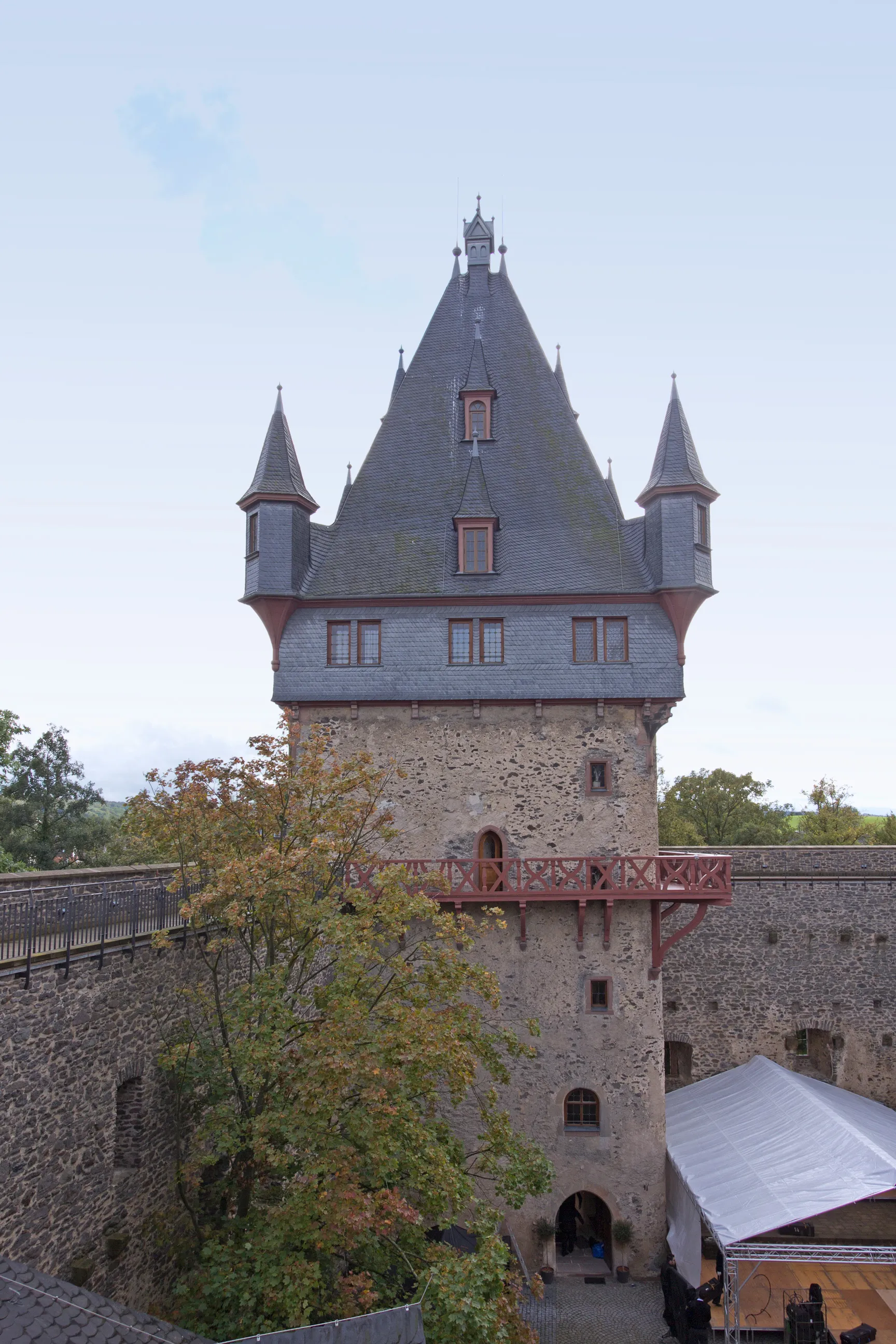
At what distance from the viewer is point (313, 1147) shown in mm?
11836

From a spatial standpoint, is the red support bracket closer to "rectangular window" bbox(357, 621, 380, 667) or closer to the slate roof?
the slate roof

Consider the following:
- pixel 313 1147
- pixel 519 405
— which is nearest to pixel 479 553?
pixel 519 405

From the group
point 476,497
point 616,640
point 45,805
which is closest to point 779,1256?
point 616,640

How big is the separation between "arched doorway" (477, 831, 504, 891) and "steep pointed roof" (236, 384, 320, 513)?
846 centimetres

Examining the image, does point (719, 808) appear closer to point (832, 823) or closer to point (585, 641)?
point (832, 823)

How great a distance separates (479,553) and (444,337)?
672cm

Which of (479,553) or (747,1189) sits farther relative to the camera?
(479,553)

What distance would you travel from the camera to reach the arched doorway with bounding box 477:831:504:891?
19.5 metres

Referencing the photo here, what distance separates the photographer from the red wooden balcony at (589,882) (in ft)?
62.1

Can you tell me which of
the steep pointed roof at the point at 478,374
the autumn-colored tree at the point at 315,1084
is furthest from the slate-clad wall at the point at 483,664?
the steep pointed roof at the point at 478,374

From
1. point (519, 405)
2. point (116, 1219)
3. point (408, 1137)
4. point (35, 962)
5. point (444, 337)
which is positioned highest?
point (444, 337)

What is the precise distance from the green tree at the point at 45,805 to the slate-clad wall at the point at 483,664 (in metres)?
21.0

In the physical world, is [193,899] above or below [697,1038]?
above

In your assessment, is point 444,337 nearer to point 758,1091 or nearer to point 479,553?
point 479,553
